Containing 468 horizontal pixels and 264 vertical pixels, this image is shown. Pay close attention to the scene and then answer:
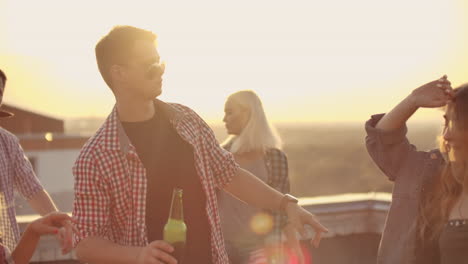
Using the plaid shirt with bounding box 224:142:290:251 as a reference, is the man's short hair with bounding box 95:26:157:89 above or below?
above

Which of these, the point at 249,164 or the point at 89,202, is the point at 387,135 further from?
the point at 249,164

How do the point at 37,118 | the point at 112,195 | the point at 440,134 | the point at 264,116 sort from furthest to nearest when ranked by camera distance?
the point at 37,118, the point at 264,116, the point at 440,134, the point at 112,195

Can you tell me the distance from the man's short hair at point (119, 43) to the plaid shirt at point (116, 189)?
0.88 ft

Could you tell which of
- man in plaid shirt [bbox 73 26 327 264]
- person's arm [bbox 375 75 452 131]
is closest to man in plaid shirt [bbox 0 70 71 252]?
man in plaid shirt [bbox 73 26 327 264]

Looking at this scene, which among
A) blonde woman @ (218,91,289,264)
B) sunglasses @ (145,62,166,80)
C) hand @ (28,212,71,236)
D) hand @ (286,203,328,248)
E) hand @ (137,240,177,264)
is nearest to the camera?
hand @ (28,212,71,236)

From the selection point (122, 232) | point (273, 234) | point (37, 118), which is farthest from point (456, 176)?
point (37, 118)

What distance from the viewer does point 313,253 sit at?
712 cm

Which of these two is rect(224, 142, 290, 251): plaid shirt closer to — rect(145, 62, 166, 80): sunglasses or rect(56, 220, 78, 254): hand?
rect(145, 62, 166, 80): sunglasses

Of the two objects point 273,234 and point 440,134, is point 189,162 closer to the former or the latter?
point 440,134

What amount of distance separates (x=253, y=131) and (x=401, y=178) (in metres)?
2.23

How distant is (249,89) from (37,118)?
33557 millimetres

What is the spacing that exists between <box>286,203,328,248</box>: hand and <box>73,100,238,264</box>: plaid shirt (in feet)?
1.32

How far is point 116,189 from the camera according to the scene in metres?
3.43

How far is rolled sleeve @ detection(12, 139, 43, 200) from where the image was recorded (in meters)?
4.78
